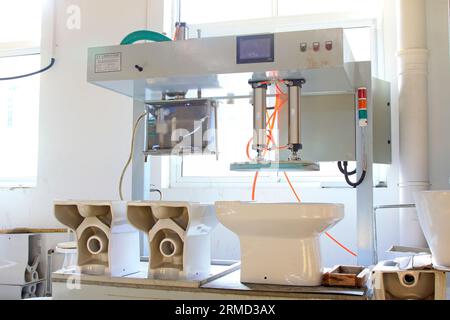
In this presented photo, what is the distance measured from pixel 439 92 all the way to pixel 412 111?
0.22 m

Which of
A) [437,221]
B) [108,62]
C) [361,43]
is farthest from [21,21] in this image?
[437,221]

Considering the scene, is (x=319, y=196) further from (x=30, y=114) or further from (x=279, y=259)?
(x=30, y=114)

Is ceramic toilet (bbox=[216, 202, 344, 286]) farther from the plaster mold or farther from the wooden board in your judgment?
the plaster mold

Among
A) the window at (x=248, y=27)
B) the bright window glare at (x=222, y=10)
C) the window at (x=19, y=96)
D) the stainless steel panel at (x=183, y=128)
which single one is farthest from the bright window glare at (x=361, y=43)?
the window at (x=19, y=96)

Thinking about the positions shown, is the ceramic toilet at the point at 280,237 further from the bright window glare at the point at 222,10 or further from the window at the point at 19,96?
the window at the point at 19,96

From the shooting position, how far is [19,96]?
107 inches

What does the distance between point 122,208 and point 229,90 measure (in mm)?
556

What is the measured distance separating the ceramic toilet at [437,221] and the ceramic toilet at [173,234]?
2.00 feet

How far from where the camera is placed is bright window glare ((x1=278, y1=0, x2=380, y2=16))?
2174 mm

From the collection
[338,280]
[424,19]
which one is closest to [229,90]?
[338,280]

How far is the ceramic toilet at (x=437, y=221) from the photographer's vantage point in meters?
1.14

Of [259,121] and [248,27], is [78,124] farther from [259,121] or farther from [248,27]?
[259,121]

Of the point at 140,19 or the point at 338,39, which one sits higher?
the point at 140,19
